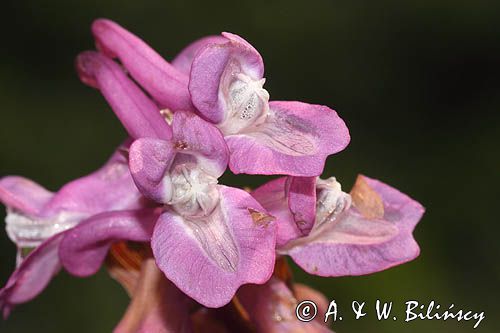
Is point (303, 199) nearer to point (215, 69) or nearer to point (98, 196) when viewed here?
point (215, 69)

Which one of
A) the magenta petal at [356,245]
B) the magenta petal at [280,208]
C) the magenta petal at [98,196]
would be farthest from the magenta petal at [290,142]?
the magenta petal at [98,196]

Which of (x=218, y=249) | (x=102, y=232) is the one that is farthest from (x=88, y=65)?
(x=218, y=249)

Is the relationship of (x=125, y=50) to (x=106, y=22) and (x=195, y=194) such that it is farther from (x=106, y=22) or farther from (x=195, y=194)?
(x=195, y=194)

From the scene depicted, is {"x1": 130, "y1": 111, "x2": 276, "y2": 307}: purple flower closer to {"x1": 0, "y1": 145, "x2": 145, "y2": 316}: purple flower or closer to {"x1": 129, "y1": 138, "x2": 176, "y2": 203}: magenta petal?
{"x1": 129, "y1": 138, "x2": 176, "y2": 203}: magenta petal

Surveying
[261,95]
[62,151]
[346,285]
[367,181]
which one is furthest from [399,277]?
[261,95]

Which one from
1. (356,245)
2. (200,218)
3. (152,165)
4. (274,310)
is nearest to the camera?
(152,165)

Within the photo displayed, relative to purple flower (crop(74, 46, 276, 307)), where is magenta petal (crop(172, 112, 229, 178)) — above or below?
above

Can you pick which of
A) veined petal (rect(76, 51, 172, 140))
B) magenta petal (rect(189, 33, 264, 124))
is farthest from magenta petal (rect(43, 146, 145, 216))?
magenta petal (rect(189, 33, 264, 124))
